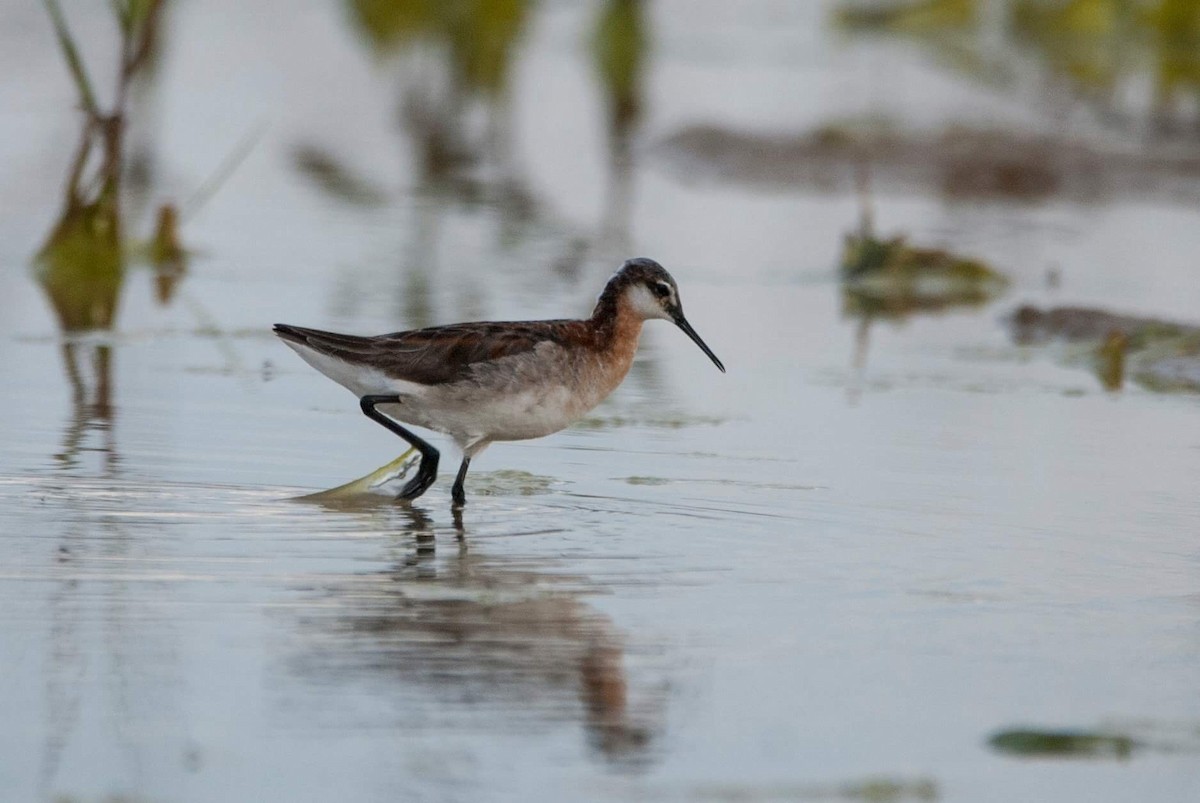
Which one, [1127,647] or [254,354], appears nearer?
[1127,647]

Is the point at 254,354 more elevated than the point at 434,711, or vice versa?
the point at 254,354

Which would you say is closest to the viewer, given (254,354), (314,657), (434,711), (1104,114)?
(434,711)

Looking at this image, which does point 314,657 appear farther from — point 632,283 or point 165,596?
point 632,283

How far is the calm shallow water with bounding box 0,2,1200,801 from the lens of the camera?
5.47 metres

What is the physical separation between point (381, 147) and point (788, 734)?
17770 millimetres

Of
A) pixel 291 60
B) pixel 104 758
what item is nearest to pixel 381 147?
pixel 291 60

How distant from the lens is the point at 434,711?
5.65m

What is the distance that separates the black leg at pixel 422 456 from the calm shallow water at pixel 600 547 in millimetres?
79

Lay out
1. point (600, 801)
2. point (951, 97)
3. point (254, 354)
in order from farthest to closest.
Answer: point (951, 97) < point (254, 354) < point (600, 801)

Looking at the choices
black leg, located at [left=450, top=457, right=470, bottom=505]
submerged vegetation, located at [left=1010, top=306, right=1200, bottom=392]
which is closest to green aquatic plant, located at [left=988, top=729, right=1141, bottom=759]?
black leg, located at [left=450, top=457, right=470, bottom=505]

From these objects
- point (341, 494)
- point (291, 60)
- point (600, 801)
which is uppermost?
point (291, 60)

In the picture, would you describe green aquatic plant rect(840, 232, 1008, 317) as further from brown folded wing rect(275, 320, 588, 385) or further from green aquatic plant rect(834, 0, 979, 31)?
green aquatic plant rect(834, 0, 979, 31)

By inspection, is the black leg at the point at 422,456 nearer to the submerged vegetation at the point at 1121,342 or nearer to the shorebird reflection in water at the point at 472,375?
the shorebird reflection in water at the point at 472,375

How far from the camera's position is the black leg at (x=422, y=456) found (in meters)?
8.69
